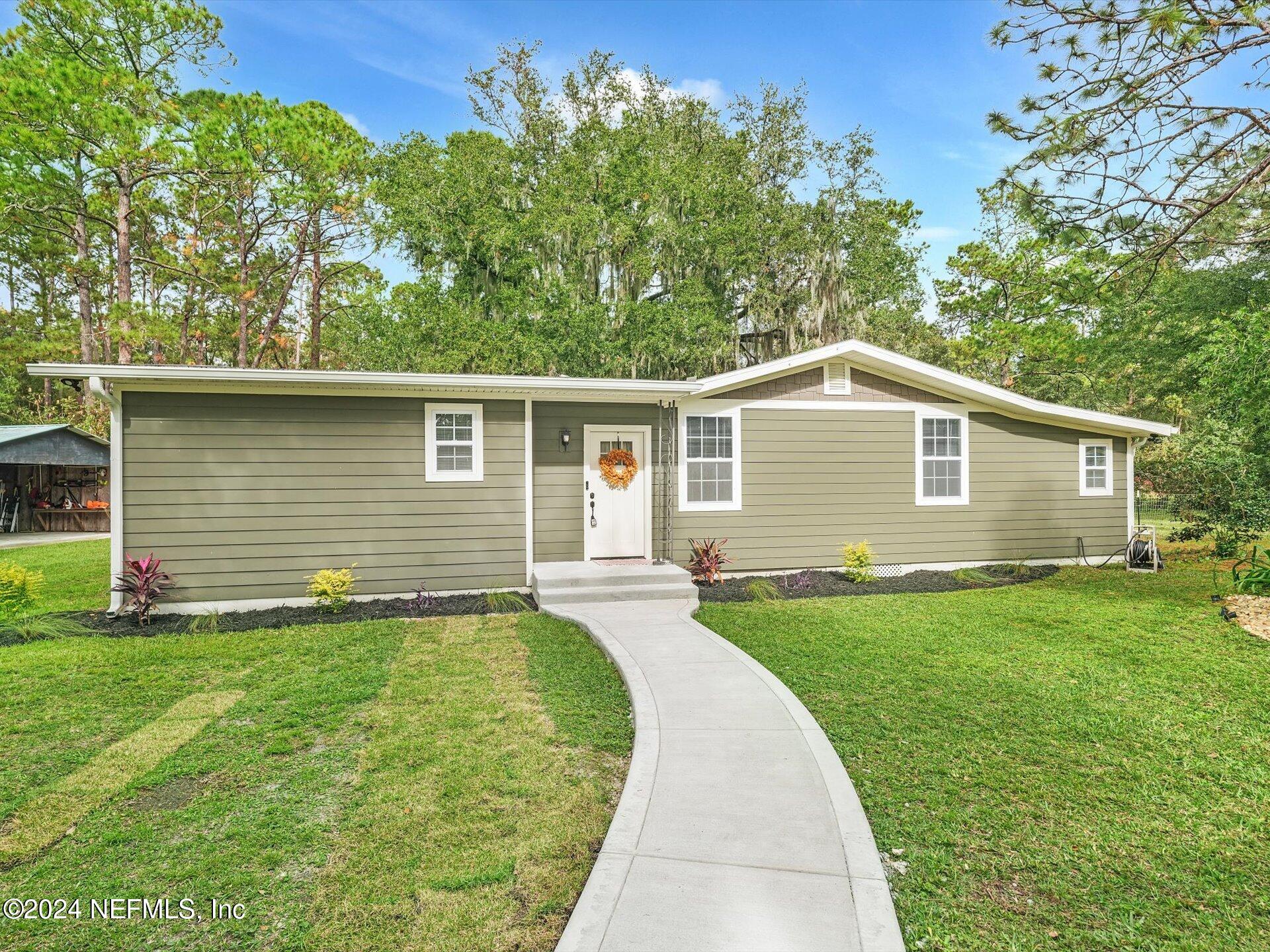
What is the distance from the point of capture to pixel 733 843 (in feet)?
8.46

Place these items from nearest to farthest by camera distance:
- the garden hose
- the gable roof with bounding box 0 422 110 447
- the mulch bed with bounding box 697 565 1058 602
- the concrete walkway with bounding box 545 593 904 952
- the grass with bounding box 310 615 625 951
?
1. the concrete walkway with bounding box 545 593 904 952
2. the grass with bounding box 310 615 625 951
3. the mulch bed with bounding box 697 565 1058 602
4. the garden hose
5. the gable roof with bounding box 0 422 110 447

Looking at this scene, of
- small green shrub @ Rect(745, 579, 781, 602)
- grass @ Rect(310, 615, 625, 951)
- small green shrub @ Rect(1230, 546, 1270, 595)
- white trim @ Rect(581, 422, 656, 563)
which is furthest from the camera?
white trim @ Rect(581, 422, 656, 563)

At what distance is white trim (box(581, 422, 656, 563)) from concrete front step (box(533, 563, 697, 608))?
0.72 m

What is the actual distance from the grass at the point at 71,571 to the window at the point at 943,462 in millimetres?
10926

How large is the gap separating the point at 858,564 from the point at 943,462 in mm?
2422

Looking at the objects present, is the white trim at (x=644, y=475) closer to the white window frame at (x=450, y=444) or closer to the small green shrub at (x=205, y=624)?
the white window frame at (x=450, y=444)

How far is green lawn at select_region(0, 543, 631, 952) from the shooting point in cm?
224

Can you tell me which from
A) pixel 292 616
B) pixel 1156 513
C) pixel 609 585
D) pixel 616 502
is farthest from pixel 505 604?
pixel 1156 513

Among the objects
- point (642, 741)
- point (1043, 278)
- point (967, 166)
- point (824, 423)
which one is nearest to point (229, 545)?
point (642, 741)

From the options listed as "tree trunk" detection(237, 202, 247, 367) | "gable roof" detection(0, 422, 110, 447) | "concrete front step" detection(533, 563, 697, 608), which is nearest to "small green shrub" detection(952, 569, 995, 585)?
"concrete front step" detection(533, 563, 697, 608)

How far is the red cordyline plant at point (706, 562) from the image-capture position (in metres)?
8.36

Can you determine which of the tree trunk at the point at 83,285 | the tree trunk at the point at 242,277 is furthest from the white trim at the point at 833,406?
the tree trunk at the point at 83,285

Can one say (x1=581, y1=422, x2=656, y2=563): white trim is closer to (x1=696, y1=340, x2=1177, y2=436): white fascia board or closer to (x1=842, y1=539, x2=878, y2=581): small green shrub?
(x1=696, y1=340, x2=1177, y2=436): white fascia board

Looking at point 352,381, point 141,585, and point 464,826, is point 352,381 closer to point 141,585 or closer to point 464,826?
point 141,585
